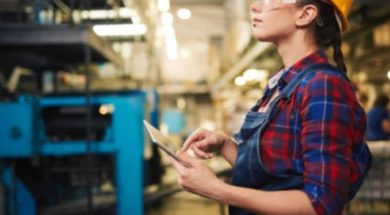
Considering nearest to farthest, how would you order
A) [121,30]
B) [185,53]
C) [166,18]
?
[121,30] < [166,18] < [185,53]

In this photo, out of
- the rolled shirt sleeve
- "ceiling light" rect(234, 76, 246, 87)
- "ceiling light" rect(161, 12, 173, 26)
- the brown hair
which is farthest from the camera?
"ceiling light" rect(161, 12, 173, 26)

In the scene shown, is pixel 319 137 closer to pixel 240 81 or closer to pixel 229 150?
pixel 229 150

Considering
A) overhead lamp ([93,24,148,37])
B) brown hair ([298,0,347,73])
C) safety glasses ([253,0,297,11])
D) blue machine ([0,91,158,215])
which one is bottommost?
blue machine ([0,91,158,215])

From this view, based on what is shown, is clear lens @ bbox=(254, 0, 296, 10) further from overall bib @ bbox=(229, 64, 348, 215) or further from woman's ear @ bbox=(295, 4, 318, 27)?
overall bib @ bbox=(229, 64, 348, 215)

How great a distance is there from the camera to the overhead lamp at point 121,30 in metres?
5.83

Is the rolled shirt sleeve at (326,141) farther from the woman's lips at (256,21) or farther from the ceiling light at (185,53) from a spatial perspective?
the ceiling light at (185,53)

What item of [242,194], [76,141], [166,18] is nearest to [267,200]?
[242,194]

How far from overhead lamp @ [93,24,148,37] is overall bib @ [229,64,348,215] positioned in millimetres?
4356

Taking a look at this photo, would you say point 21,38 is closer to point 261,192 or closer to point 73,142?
point 73,142

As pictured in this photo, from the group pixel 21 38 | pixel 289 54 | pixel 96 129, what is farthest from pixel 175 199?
pixel 289 54

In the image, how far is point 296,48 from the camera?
64.1 inches

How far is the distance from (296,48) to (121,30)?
487 centimetres

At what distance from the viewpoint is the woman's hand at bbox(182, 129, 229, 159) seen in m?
1.84

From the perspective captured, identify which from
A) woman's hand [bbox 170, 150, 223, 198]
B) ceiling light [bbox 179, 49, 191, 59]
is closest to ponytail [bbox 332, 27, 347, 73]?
woman's hand [bbox 170, 150, 223, 198]
